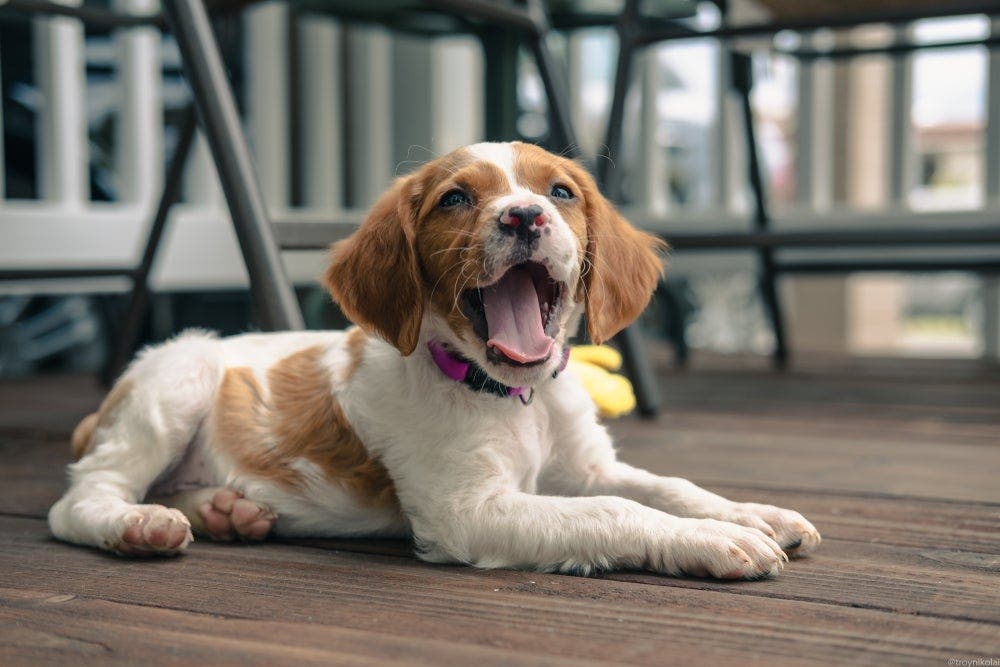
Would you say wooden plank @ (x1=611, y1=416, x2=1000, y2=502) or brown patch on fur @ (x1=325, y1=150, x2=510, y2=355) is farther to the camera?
wooden plank @ (x1=611, y1=416, x2=1000, y2=502)

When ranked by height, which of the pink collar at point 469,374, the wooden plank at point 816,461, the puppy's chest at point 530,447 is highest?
the pink collar at point 469,374

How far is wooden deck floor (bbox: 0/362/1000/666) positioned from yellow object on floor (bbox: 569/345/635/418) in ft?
0.73

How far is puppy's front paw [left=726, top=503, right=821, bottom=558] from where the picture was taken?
5.25 feet

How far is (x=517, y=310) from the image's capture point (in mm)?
1673

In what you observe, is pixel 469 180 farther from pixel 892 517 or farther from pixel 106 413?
pixel 892 517

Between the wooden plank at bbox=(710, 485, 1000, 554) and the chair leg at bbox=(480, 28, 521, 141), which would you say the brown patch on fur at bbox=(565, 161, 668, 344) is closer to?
the wooden plank at bbox=(710, 485, 1000, 554)

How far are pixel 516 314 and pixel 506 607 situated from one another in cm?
49

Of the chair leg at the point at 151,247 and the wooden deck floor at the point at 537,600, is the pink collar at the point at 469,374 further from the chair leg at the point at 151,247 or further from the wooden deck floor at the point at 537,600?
the chair leg at the point at 151,247

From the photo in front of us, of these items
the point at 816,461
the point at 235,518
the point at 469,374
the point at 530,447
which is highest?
the point at 469,374

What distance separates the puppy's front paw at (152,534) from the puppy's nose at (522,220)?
0.66 m

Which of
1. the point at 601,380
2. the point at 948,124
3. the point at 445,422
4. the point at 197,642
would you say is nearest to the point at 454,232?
the point at 445,422

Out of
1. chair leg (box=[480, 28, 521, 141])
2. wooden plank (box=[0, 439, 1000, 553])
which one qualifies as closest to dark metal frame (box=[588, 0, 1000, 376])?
chair leg (box=[480, 28, 521, 141])

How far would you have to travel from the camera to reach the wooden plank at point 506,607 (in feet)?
3.90

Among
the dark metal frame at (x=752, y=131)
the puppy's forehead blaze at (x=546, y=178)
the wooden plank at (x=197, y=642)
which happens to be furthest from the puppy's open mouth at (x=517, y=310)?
the dark metal frame at (x=752, y=131)
